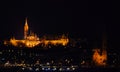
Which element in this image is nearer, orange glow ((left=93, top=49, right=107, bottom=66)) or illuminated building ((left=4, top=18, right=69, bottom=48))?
orange glow ((left=93, top=49, right=107, bottom=66))

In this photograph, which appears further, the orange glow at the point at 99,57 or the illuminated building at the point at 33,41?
the illuminated building at the point at 33,41

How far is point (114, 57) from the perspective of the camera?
50.5m

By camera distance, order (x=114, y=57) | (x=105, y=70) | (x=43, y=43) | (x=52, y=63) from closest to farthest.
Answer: (x=105, y=70) → (x=52, y=63) → (x=114, y=57) → (x=43, y=43)

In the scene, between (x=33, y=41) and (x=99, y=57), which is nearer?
(x=99, y=57)

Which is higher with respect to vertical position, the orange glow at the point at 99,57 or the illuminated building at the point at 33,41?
the illuminated building at the point at 33,41

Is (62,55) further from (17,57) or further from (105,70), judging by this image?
(105,70)

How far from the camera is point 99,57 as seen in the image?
49094 mm

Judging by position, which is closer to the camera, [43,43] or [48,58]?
[48,58]

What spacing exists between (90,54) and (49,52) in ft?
18.4

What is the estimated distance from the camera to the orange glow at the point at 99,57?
47094mm

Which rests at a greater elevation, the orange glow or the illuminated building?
the illuminated building

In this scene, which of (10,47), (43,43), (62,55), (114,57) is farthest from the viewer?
(43,43)

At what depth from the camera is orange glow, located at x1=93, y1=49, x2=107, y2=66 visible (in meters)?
47.1

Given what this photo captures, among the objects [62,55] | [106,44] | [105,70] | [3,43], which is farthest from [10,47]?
[105,70]
